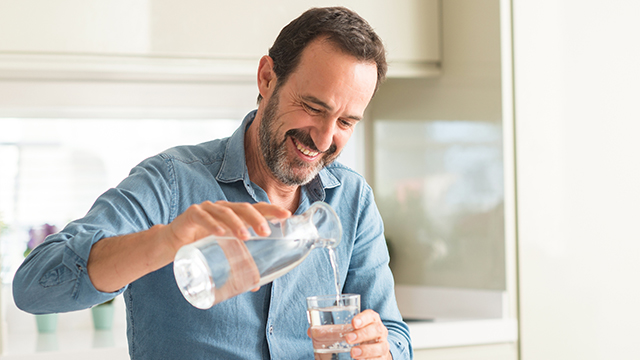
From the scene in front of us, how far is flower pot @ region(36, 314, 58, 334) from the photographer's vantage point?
215cm

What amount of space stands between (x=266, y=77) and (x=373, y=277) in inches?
18.6

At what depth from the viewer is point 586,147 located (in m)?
2.01

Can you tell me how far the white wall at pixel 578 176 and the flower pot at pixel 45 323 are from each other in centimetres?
154

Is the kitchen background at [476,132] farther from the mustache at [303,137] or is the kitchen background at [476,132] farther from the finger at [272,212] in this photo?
the finger at [272,212]

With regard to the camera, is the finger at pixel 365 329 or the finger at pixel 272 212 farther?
the finger at pixel 365 329

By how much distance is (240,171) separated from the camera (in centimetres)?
123

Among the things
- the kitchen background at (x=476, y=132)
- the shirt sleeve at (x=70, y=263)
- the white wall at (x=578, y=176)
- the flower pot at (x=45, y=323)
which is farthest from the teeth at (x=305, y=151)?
the flower pot at (x=45, y=323)

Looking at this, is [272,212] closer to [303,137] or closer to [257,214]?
[257,214]

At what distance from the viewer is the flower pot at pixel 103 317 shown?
85.0 inches

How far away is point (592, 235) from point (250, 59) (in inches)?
47.7

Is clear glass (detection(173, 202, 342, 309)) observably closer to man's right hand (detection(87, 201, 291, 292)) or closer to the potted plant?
man's right hand (detection(87, 201, 291, 292))

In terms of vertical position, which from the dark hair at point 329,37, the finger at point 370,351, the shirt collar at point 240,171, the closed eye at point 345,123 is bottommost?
the finger at point 370,351


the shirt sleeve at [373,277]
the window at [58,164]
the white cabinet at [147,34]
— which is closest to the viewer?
the shirt sleeve at [373,277]

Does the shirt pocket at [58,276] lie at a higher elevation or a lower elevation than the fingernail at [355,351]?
higher
